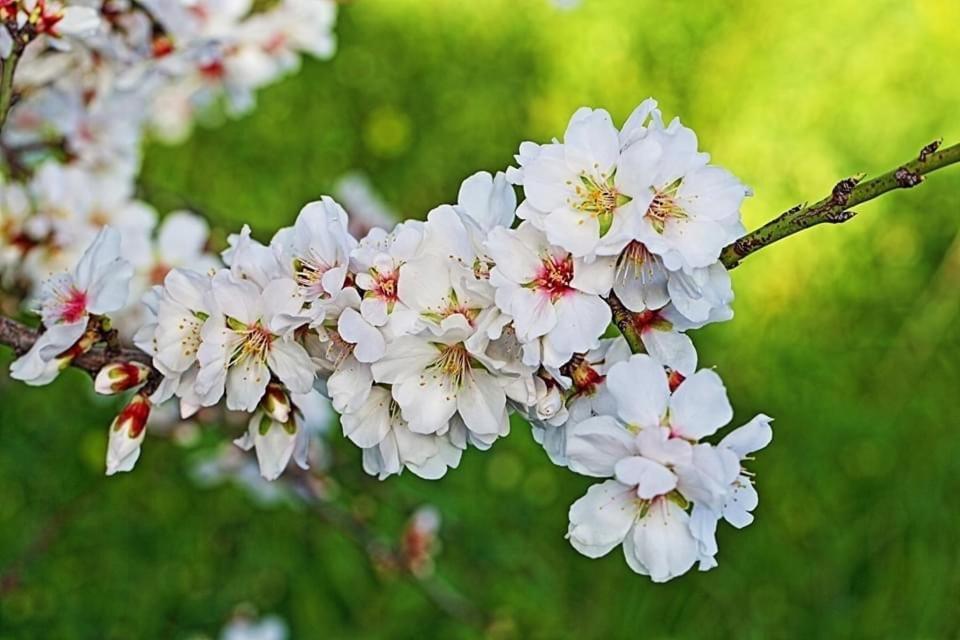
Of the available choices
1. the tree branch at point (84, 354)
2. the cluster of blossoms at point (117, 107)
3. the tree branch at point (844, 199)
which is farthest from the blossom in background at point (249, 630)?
the tree branch at point (844, 199)

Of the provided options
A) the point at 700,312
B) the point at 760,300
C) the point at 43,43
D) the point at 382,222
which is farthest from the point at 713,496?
the point at 760,300

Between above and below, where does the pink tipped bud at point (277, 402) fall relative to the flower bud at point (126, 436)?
above

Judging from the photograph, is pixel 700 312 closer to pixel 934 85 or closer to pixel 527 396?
pixel 527 396

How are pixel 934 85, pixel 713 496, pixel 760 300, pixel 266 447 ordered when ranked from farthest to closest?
pixel 934 85
pixel 760 300
pixel 266 447
pixel 713 496

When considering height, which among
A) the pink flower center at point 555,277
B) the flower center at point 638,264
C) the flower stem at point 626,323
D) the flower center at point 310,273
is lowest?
the flower center at point 310,273

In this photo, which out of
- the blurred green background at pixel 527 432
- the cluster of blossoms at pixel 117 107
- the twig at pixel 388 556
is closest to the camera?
the cluster of blossoms at pixel 117 107

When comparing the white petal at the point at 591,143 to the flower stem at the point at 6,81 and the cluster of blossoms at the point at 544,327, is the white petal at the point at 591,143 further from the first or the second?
the flower stem at the point at 6,81

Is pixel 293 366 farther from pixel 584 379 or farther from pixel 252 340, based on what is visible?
pixel 584 379
